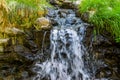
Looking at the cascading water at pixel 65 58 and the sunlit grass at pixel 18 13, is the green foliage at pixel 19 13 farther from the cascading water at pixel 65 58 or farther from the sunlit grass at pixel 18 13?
the cascading water at pixel 65 58

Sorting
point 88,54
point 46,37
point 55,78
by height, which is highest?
point 46,37

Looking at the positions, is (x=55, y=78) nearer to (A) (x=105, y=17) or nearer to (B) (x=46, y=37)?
(B) (x=46, y=37)

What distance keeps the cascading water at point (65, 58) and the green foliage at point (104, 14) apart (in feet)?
1.21

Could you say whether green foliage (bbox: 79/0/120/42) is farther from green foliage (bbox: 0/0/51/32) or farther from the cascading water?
green foliage (bbox: 0/0/51/32)

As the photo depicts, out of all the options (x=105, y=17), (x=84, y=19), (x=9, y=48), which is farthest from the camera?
(x=84, y=19)

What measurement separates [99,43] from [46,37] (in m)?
1.20

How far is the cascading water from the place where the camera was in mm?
6207

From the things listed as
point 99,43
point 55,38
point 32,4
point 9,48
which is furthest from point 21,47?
point 99,43

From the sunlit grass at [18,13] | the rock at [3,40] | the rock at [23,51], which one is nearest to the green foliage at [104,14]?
the sunlit grass at [18,13]

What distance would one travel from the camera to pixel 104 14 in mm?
6625

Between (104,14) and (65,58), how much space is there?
4.59 ft

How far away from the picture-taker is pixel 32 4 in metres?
6.81

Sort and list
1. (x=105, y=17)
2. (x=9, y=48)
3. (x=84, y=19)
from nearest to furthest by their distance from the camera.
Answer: (x=9, y=48) < (x=105, y=17) < (x=84, y=19)

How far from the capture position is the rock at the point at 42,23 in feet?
21.5
